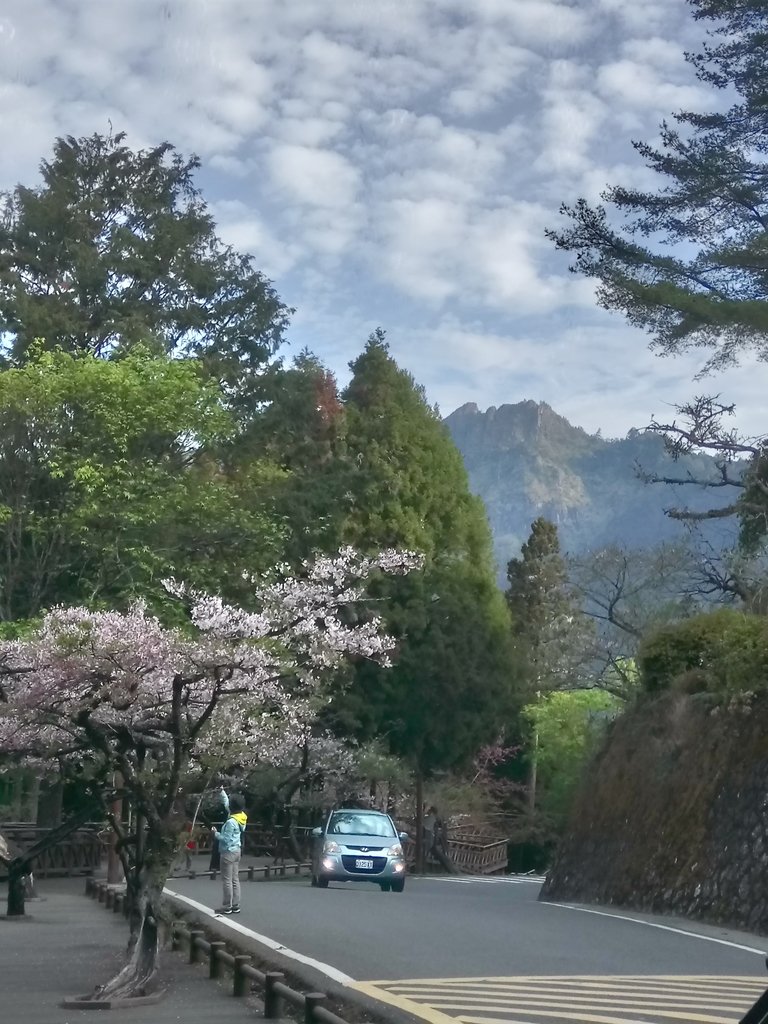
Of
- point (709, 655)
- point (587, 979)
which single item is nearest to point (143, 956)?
point (587, 979)

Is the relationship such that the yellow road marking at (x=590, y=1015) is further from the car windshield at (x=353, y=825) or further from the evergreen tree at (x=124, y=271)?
the evergreen tree at (x=124, y=271)

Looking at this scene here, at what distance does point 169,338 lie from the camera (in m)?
42.0

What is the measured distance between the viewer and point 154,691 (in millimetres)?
15695

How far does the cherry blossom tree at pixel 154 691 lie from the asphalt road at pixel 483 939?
2.05 meters

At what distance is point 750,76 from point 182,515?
1504 centimetres

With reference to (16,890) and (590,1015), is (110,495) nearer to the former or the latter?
(16,890)

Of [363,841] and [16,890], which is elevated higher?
[363,841]

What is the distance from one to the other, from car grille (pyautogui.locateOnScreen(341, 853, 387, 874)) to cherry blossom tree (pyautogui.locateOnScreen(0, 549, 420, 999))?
10258mm

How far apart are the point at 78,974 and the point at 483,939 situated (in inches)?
178

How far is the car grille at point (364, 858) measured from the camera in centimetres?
2736

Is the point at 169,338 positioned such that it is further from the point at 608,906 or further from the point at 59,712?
the point at 59,712

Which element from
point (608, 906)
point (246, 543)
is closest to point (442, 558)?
point (246, 543)

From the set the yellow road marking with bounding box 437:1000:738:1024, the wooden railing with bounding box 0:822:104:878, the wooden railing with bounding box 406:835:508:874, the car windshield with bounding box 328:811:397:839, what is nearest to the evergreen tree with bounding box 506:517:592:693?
the wooden railing with bounding box 406:835:508:874

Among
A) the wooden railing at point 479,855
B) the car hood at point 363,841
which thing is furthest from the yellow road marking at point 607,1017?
the wooden railing at point 479,855
